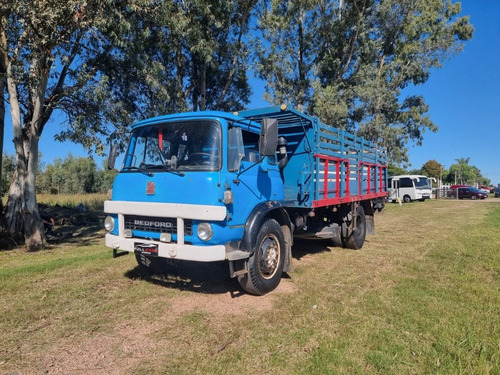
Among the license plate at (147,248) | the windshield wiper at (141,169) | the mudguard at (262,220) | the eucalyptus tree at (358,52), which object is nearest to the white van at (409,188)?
the eucalyptus tree at (358,52)

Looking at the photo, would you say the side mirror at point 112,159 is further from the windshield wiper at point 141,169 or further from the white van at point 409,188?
the white van at point 409,188

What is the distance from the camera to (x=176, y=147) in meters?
4.46

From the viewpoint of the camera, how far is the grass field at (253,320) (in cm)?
288

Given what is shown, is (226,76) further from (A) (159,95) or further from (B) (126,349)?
(B) (126,349)

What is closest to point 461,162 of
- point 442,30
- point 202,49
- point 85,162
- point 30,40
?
point 442,30

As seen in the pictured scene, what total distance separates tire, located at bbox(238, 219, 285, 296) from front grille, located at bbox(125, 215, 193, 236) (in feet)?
3.04

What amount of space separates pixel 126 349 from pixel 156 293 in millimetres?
1445

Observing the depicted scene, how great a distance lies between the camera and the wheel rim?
14.7ft

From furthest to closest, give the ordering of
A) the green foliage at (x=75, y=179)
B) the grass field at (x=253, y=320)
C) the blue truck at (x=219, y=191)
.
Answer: the green foliage at (x=75, y=179) < the blue truck at (x=219, y=191) < the grass field at (x=253, y=320)

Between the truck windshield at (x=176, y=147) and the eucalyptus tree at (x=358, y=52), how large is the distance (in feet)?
49.2

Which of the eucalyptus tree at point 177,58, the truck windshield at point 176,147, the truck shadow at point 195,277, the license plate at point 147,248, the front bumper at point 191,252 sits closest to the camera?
the front bumper at point 191,252

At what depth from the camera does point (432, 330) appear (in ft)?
11.2

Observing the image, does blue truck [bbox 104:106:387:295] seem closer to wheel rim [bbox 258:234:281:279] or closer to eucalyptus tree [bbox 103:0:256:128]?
wheel rim [bbox 258:234:281:279]

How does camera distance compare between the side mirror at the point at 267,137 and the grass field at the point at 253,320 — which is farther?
the side mirror at the point at 267,137
